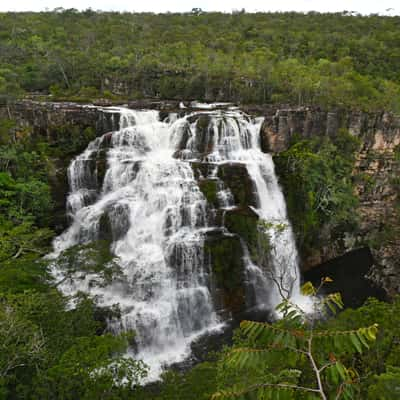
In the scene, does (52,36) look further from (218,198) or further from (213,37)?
(218,198)

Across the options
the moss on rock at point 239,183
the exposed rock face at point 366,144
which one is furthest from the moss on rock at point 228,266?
the exposed rock face at point 366,144

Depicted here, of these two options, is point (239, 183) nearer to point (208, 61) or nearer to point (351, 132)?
point (351, 132)

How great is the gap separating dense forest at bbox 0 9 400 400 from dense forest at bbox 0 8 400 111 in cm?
19

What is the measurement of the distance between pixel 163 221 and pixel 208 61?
915 inches

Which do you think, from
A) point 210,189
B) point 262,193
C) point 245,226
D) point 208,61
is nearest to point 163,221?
point 210,189

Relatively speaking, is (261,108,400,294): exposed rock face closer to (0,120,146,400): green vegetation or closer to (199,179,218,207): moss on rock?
(199,179,218,207): moss on rock

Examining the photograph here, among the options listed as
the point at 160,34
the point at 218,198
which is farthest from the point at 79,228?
the point at 160,34

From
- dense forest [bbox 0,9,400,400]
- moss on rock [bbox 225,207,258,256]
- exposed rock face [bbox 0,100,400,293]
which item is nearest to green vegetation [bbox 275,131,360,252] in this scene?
dense forest [bbox 0,9,400,400]

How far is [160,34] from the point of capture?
176ft

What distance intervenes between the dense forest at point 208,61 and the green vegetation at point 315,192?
5.98 metres

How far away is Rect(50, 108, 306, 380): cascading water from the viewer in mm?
14406

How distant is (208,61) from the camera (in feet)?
113

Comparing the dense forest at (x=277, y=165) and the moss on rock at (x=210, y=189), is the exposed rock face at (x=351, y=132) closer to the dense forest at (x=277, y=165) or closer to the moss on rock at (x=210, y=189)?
the dense forest at (x=277, y=165)

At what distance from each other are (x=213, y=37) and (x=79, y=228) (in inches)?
1668
